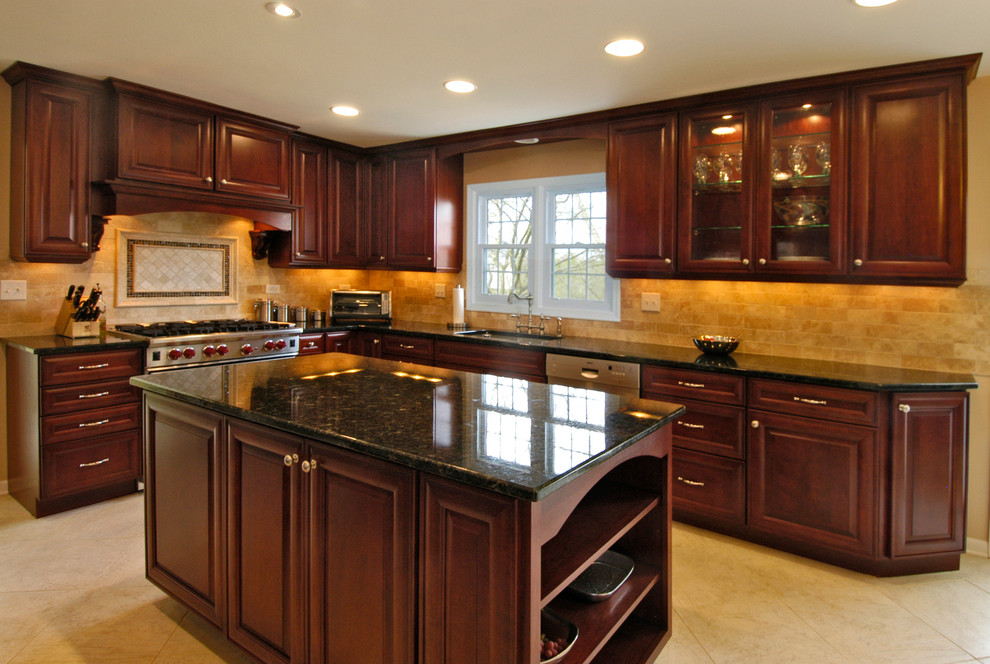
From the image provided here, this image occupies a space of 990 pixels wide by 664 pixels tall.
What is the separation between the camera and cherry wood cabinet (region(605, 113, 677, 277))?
3.68m

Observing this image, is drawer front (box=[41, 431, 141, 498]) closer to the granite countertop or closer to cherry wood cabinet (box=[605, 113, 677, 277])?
the granite countertop

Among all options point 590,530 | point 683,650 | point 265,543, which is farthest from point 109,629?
point 683,650

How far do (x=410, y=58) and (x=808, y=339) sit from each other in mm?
2675

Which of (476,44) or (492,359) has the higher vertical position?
(476,44)

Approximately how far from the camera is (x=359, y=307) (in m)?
5.09

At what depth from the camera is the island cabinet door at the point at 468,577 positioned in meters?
1.31

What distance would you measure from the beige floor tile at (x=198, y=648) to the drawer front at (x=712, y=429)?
223cm

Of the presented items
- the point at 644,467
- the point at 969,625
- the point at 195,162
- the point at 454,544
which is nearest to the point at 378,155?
the point at 195,162

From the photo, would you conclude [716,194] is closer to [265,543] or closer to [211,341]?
[265,543]

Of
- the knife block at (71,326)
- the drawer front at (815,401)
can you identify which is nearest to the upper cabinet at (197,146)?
the knife block at (71,326)

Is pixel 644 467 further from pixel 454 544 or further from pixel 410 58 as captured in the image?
pixel 410 58

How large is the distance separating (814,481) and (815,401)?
39 cm

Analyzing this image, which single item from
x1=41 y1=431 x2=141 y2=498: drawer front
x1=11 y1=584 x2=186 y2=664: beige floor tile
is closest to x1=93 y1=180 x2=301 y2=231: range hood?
x1=41 y1=431 x2=141 y2=498: drawer front

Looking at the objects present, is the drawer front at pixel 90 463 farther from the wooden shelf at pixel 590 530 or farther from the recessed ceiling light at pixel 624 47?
the recessed ceiling light at pixel 624 47
